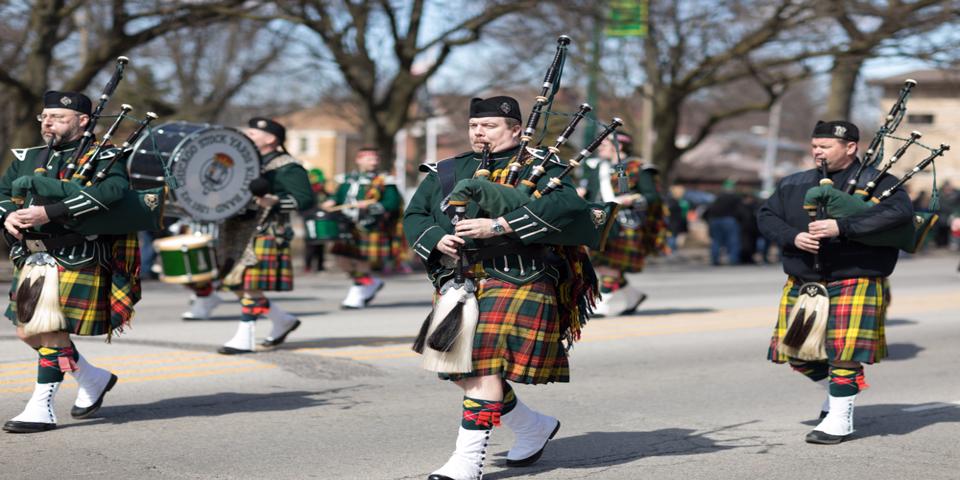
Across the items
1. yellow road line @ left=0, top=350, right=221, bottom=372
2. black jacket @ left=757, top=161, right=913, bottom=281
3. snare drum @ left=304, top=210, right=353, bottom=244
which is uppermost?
black jacket @ left=757, top=161, right=913, bottom=281

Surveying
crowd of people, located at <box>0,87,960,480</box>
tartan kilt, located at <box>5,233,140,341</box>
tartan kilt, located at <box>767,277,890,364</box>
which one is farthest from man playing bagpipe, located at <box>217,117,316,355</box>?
tartan kilt, located at <box>767,277,890,364</box>

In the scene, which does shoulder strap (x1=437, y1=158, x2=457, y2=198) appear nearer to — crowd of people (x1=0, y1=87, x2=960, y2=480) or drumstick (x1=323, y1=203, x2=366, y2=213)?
crowd of people (x1=0, y1=87, x2=960, y2=480)

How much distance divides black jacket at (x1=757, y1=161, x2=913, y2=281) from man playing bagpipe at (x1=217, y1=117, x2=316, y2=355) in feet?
11.9

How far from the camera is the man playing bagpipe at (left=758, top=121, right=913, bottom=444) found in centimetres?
636

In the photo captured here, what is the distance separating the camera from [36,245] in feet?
19.9

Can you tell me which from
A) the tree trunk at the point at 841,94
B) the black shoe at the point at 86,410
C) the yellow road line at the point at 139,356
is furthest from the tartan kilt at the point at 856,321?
the tree trunk at the point at 841,94

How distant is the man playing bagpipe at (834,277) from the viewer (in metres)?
6.36

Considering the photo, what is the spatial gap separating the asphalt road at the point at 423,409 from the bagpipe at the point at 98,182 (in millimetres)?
1022

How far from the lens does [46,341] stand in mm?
6129

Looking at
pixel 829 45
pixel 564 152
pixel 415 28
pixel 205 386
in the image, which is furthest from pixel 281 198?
pixel 829 45

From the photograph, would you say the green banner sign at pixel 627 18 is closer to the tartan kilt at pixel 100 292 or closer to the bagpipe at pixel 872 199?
the bagpipe at pixel 872 199

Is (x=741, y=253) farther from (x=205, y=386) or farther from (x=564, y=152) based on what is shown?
(x=205, y=386)

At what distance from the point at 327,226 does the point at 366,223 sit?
17.2 inches

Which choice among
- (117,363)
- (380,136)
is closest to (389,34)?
(380,136)
